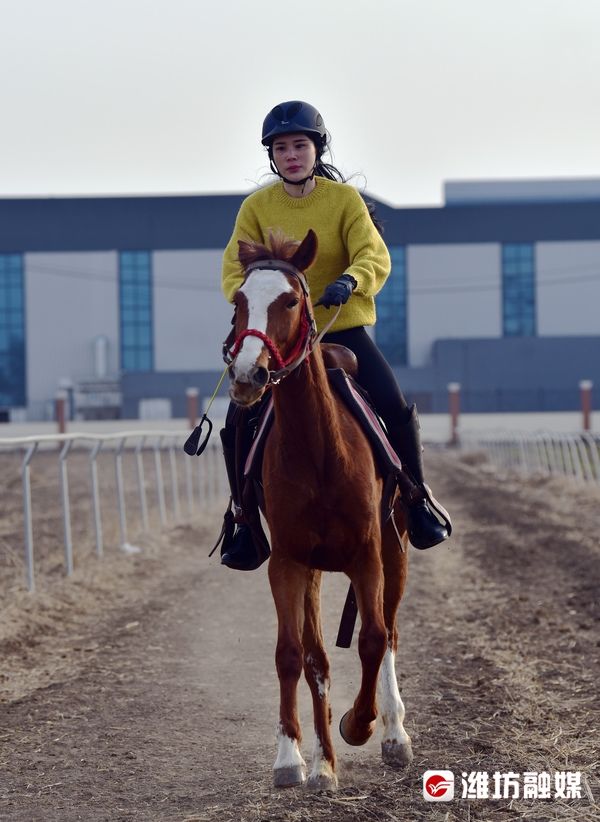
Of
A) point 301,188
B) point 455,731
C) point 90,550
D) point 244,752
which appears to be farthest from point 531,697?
point 90,550

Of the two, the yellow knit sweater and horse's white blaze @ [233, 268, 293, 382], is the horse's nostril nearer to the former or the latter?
horse's white blaze @ [233, 268, 293, 382]

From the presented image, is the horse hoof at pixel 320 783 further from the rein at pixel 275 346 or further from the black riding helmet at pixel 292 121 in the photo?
the black riding helmet at pixel 292 121

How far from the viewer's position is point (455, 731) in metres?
6.11

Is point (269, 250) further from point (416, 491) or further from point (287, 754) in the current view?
point (287, 754)

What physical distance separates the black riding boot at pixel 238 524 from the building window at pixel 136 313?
6101 centimetres

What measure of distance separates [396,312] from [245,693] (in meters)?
62.7

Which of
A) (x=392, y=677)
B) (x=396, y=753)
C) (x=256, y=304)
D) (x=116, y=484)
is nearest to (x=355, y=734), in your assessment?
(x=396, y=753)

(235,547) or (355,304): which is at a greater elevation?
(355,304)

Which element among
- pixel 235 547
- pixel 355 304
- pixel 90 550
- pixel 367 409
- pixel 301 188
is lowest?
pixel 90 550

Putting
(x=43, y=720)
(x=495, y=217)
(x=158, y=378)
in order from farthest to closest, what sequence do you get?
1. (x=495, y=217)
2. (x=158, y=378)
3. (x=43, y=720)

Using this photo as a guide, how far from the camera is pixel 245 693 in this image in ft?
23.8

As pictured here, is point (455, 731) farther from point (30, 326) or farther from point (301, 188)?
point (30, 326)

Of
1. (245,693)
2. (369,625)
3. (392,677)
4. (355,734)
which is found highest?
(369,625)

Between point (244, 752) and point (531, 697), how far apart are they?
1.77 meters
